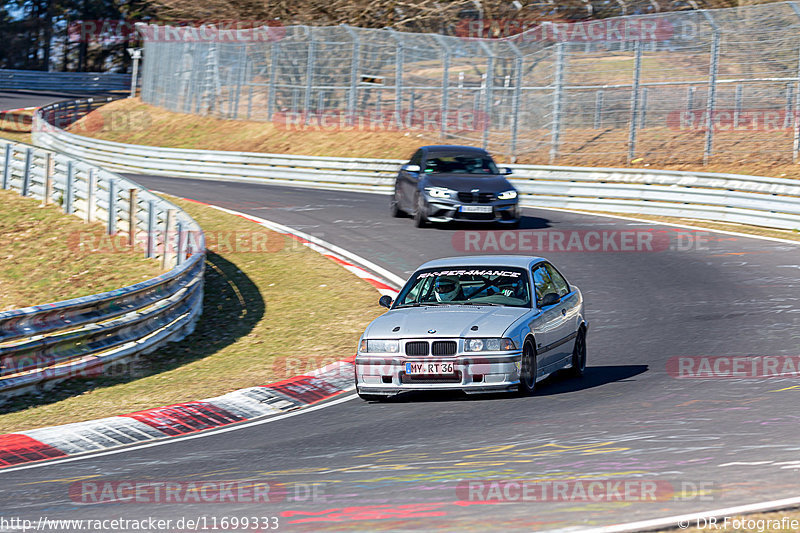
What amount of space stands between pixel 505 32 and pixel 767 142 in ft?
64.1

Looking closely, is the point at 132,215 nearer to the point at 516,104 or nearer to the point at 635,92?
the point at 635,92

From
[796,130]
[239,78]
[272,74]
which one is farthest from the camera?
[239,78]

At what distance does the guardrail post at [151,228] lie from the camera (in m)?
18.9

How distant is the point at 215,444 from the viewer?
9.08 meters

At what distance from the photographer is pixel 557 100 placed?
1172 inches

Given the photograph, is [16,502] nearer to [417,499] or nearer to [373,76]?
[417,499]

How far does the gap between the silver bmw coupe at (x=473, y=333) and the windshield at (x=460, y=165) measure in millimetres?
10393

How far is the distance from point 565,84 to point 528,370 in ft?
67.9

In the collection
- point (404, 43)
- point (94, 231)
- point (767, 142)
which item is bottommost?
point (94, 231)

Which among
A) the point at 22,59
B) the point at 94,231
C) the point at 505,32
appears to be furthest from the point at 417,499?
the point at 22,59

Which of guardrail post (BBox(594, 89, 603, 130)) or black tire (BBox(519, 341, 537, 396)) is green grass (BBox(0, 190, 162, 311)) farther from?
guardrail post (BBox(594, 89, 603, 130))

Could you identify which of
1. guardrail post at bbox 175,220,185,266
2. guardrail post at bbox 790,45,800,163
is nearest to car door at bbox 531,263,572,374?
guardrail post at bbox 175,220,185,266

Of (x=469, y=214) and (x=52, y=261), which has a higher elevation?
(x=469, y=214)

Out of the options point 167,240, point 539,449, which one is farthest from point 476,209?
point 539,449
